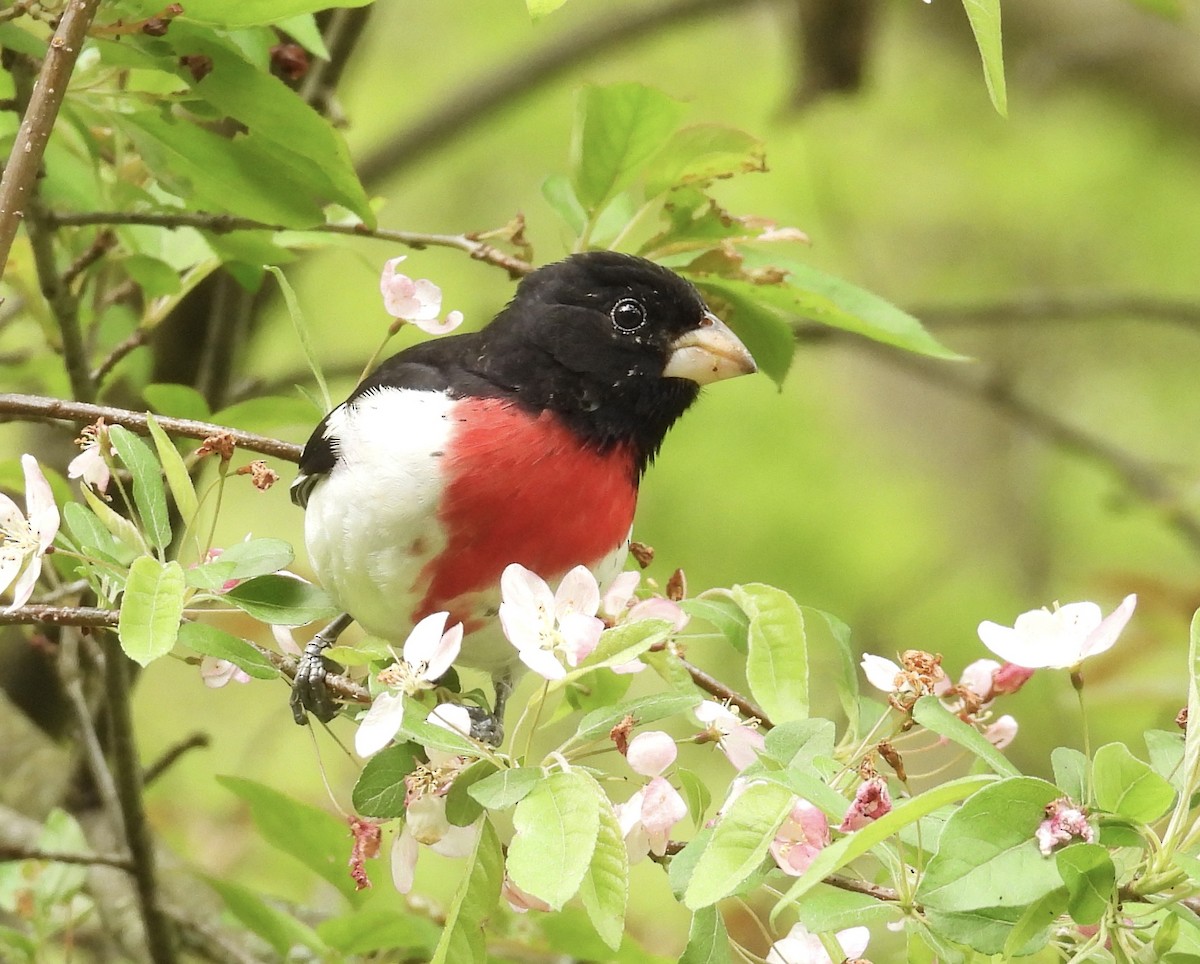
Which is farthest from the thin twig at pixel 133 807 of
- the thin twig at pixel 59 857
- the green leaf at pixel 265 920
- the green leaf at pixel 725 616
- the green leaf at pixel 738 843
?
the green leaf at pixel 738 843

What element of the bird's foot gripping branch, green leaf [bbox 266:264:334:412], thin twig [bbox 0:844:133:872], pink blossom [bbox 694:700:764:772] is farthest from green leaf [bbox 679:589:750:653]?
thin twig [bbox 0:844:133:872]

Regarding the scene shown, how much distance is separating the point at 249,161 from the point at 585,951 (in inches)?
50.2

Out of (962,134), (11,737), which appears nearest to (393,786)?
(11,737)

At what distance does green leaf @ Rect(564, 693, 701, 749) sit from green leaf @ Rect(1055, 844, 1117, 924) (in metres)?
0.39

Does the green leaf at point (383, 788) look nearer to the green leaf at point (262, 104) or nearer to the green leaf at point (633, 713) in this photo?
the green leaf at point (633, 713)

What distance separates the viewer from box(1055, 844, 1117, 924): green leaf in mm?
1294

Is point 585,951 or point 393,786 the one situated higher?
point 393,786

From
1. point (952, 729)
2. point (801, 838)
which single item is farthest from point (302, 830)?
point (952, 729)

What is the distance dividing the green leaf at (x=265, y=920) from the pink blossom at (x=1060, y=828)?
1.33m

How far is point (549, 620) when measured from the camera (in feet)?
5.33

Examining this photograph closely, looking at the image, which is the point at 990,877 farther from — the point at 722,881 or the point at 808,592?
the point at 808,592

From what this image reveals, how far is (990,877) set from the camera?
1.30m

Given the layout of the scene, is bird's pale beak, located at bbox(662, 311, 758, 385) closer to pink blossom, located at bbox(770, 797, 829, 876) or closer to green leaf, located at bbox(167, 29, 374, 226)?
green leaf, located at bbox(167, 29, 374, 226)

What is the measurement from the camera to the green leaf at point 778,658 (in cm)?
176
